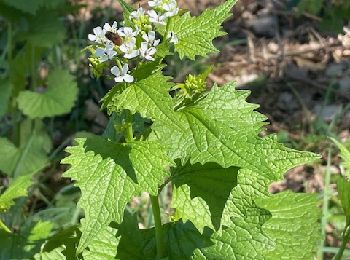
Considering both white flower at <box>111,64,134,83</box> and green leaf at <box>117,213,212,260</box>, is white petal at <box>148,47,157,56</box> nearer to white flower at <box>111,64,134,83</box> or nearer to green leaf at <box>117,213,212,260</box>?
white flower at <box>111,64,134,83</box>

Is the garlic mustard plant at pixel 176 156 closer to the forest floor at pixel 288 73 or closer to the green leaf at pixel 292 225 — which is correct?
the green leaf at pixel 292 225

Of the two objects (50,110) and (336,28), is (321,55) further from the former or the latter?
(50,110)

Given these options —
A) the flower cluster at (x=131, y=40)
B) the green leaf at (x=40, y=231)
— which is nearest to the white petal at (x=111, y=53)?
the flower cluster at (x=131, y=40)

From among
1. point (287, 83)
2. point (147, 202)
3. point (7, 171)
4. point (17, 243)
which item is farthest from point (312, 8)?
point (17, 243)

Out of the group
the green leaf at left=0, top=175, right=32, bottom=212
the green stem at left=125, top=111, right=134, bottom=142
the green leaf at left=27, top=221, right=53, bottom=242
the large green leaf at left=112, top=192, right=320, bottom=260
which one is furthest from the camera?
the green leaf at left=27, top=221, right=53, bottom=242

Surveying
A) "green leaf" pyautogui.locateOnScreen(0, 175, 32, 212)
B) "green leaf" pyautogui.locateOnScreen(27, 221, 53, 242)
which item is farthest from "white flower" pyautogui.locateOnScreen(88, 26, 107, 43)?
"green leaf" pyautogui.locateOnScreen(27, 221, 53, 242)

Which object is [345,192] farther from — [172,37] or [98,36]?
[98,36]
